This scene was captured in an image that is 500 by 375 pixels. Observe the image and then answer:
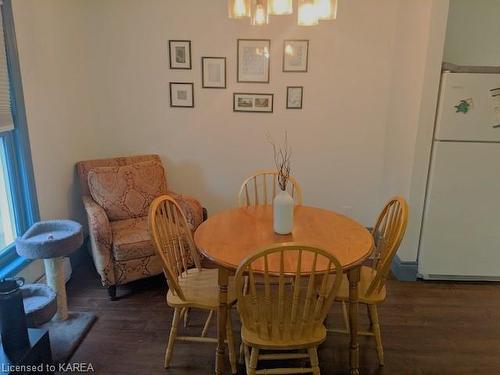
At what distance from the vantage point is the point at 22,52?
2.53 meters

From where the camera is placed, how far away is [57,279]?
2426mm

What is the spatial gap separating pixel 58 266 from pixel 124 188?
0.88m

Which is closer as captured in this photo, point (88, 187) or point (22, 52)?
point (22, 52)

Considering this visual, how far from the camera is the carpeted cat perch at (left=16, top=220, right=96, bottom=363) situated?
2.21 meters

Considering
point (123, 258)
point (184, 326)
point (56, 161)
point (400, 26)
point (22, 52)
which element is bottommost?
point (184, 326)

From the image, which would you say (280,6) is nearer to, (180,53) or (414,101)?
(414,101)

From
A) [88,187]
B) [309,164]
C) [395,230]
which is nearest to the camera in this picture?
[395,230]

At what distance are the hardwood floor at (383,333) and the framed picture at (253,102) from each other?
5.53ft

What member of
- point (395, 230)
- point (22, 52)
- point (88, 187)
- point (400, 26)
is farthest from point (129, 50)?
point (395, 230)

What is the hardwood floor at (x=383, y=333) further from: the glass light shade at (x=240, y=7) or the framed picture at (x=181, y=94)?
A: the glass light shade at (x=240, y=7)

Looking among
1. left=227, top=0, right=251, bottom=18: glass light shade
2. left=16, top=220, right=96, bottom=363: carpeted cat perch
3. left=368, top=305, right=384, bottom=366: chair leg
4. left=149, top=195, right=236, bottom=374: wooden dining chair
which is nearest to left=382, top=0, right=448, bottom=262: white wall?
left=368, top=305, right=384, bottom=366: chair leg

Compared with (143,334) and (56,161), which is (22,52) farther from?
(143,334)

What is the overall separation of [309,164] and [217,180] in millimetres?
904

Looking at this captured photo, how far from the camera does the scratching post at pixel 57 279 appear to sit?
2385 millimetres
